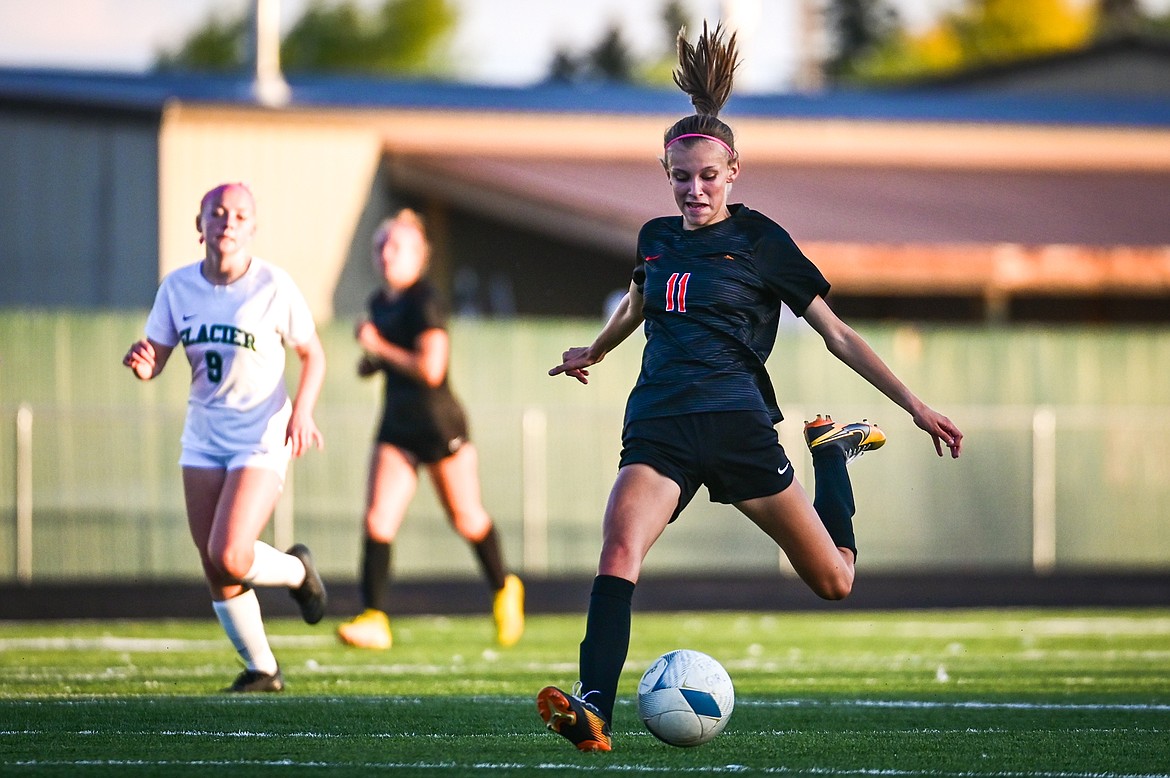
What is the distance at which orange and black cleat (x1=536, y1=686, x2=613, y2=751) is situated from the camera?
589cm

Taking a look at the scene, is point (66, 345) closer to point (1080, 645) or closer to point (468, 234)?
point (468, 234)

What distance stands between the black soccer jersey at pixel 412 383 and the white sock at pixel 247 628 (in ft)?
9.27

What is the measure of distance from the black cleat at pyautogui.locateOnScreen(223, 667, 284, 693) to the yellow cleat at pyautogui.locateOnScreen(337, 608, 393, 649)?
2380mm

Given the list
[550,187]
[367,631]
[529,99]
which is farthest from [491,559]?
[529,99]

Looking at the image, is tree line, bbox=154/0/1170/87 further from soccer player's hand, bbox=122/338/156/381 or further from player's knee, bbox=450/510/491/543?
soccer player's hand, bbox=122/338/156/381

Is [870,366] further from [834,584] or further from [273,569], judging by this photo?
[273,569]

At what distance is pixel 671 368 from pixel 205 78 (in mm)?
22766

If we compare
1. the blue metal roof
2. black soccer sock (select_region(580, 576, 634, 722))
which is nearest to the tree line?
the blue metal roof

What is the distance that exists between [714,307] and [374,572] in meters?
5.00

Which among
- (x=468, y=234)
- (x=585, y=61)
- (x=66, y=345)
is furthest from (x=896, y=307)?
(x=585, y=61)

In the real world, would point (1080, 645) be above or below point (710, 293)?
below

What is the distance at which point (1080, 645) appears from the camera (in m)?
11.6

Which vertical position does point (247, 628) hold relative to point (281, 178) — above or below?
below

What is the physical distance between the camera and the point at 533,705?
788 cm
